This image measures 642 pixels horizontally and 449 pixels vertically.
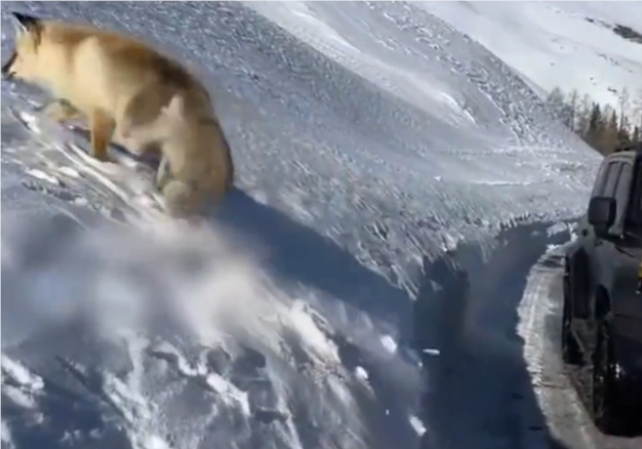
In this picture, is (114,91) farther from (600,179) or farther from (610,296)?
(600,179)

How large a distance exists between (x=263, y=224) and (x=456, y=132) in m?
1.55

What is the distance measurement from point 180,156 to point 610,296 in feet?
7.88

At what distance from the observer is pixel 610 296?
18.8 feet

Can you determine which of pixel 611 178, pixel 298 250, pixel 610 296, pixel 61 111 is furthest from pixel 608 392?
pixel 61 111

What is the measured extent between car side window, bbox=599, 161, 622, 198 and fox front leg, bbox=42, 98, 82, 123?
301 cm

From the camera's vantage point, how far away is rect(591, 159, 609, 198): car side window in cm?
634

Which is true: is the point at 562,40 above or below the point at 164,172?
above

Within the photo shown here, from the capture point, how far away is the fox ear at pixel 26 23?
443 cm

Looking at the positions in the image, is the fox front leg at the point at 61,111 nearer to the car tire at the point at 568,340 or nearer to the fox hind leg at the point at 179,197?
the fox hind leg at the point at 179,197

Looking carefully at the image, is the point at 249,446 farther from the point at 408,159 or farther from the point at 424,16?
the point at 424,16

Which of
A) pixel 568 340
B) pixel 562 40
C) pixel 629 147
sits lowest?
pixel 568 340

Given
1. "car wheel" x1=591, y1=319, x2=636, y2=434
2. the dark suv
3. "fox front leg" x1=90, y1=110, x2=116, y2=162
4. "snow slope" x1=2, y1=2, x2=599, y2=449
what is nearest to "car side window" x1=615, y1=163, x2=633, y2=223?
the dark suv

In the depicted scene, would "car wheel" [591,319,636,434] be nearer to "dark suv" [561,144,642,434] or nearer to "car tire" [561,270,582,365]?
"dark suv" [561,144,642,434]

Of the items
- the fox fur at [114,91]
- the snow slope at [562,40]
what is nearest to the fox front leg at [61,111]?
the fox fur at [114,91]
